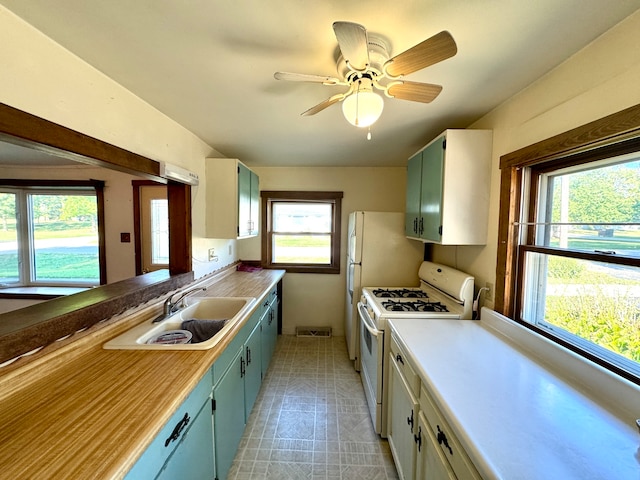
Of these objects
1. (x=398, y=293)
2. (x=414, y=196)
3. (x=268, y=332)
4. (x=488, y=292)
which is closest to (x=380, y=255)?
(x=398, y=293)

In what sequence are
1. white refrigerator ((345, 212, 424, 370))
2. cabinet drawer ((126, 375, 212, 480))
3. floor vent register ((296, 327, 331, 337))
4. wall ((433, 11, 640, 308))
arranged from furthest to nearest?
1. floor vent register ((296, 327, 331, 337))
2. white refrigerator ((345, 212, 424, 370))
3. wall ((433, 11, 640, 308))
4. cabinet drawer ((126, 375, 212, 480))

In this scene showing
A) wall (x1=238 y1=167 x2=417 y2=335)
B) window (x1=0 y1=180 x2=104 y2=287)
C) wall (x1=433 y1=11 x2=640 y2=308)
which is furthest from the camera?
wall (x1=238 y1=167 x2=417 y2=335)

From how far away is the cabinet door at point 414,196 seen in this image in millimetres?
2258

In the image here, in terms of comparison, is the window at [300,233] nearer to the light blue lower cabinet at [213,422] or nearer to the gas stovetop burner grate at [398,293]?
the gas stovetop burner grate at [398,293]

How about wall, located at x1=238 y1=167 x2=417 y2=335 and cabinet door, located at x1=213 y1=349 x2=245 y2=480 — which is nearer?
cabinet door, located at x1=213 y1=349 x2=245 y2=480

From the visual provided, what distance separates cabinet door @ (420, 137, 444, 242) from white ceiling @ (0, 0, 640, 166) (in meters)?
0.28

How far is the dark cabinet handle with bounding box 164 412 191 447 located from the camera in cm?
91

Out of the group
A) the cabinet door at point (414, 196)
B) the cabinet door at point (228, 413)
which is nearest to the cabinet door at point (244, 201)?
the cabinet door at point (228, 413)

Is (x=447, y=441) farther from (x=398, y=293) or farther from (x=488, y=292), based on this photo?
(x=398, y=293)

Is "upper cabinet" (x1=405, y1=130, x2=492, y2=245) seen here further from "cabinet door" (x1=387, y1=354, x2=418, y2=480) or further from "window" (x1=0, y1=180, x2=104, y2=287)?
"window" (x1=0, y1=180, x2=104, y2=287)

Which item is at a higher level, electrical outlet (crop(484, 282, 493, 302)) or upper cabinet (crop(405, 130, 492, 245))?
upper cabinet (crop(405, 130, 492, 245))

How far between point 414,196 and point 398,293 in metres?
0.92

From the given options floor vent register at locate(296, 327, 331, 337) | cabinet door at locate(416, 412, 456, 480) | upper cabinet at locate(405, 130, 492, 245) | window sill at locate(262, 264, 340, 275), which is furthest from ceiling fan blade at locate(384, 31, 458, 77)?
floor vent register at locate(296, 327, 331, 337)

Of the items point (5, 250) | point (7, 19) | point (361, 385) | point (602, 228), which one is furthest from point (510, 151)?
point (5, 250)
